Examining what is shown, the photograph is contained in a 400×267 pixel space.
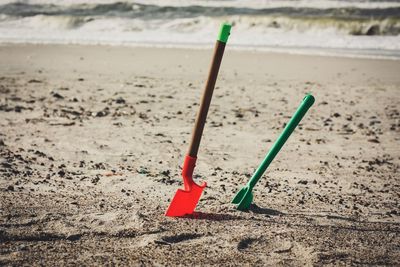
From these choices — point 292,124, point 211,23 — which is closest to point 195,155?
point 292,124

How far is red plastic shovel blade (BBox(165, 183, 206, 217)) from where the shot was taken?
3.13 m

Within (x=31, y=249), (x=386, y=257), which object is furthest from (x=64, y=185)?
(x=386, y=257)

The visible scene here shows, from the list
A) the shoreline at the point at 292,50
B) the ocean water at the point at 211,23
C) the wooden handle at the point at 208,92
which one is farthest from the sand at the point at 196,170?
the ocean water at the point at 211,23

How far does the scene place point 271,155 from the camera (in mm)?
3123

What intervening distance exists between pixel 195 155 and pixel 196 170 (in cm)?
117

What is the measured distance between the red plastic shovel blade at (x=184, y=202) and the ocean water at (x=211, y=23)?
10933 millimetres

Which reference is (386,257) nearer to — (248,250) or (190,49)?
(248,250)

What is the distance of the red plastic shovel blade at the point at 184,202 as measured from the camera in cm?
313

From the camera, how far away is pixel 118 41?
50.8ft

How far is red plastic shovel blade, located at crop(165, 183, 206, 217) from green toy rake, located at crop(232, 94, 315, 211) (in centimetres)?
30

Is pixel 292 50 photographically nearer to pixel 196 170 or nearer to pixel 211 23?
pixel 211 23

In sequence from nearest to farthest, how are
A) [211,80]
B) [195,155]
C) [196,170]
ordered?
[211,80] → [195,155] → [196,170]

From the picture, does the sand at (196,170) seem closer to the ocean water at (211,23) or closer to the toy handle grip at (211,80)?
the toy handle grip at (211,80)

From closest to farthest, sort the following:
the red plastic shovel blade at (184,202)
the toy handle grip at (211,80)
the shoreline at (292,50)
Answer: the toy handle grip at (211,80) → the red plastic shovel blade at (184,202) → the shoreline at (292,50)
